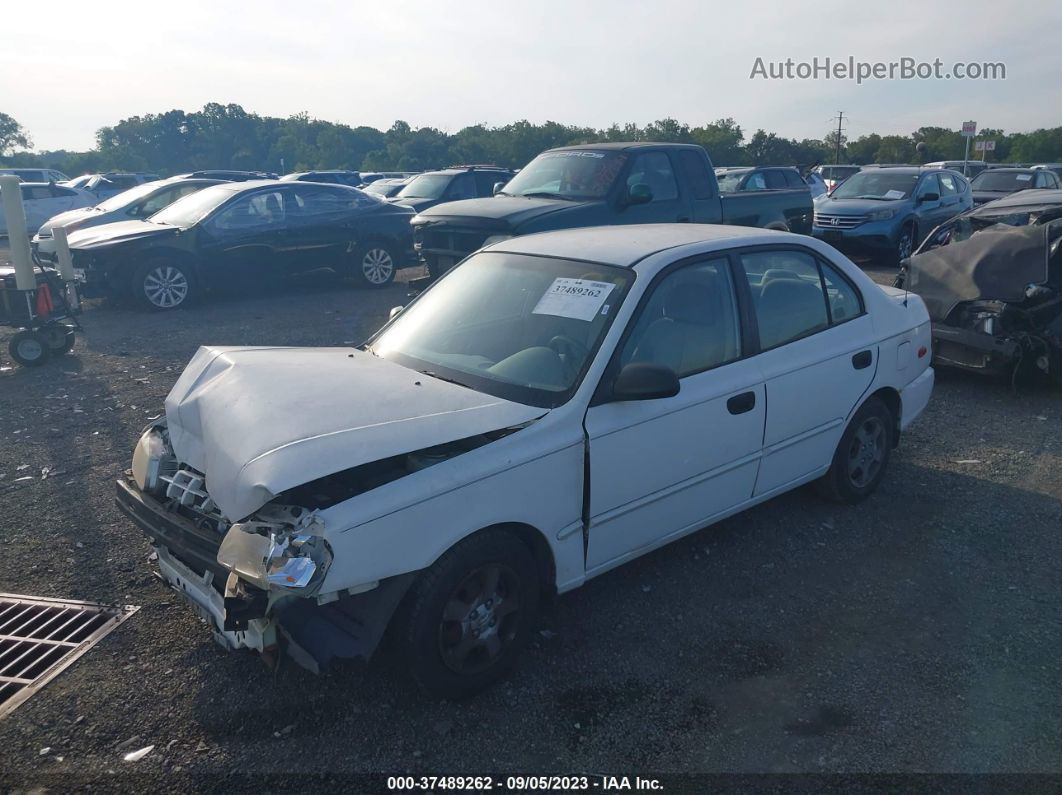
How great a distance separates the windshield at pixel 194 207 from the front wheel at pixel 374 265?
2.09 metres

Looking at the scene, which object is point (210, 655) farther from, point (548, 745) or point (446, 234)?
point (446, 234)

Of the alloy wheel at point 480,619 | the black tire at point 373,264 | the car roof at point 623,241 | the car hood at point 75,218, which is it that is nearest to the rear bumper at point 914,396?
the car roof at point 623,241

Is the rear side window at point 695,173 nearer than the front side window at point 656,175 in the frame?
No

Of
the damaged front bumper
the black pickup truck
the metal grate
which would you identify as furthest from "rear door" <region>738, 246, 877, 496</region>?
the black pickup truck

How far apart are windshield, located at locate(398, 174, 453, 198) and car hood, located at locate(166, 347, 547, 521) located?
43.9 feet

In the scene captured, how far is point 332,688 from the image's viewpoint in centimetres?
334

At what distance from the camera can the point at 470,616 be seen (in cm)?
318

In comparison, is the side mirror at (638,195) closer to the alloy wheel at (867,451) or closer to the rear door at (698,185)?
the rear door at (698,185)

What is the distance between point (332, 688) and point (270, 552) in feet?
2.90

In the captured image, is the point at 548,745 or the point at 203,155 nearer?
the point at 548,745

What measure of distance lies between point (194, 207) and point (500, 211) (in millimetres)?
5425

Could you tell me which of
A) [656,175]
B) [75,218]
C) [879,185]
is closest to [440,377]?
[656,175]

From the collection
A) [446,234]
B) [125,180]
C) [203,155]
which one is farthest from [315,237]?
[203,155]

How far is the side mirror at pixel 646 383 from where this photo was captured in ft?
11.0
